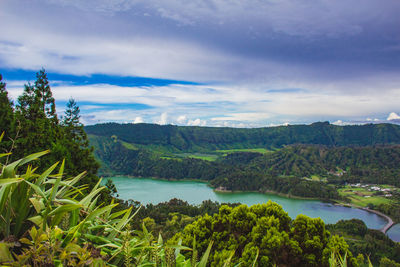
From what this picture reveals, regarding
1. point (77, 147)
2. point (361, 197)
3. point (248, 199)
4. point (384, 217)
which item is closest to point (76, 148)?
point (77, 147)

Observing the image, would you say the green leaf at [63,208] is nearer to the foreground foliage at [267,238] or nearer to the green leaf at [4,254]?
the green leaf at [4,254]

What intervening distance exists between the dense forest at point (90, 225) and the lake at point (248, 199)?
1654 cm

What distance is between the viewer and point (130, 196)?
231 ft

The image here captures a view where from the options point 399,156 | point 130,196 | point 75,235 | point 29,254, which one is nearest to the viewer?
point 29,254

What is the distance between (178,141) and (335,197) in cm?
11794

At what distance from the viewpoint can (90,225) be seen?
2.04m

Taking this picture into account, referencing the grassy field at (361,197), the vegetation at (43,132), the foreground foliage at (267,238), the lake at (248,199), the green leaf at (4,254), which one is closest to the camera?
the green leaf at (4,254)

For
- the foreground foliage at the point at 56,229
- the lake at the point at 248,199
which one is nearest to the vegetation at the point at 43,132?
the foreground foliage at the point at 56,229

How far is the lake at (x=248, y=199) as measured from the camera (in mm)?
58947

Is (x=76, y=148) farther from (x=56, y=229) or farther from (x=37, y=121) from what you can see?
(x=56, y=229)

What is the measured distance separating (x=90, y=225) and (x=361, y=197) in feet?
299

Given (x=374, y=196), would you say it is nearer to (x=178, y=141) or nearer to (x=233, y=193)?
(x=233, y=193)

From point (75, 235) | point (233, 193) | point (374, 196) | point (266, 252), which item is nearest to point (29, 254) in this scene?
point (75, 235)

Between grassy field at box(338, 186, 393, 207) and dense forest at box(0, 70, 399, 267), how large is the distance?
33546 millimetres
